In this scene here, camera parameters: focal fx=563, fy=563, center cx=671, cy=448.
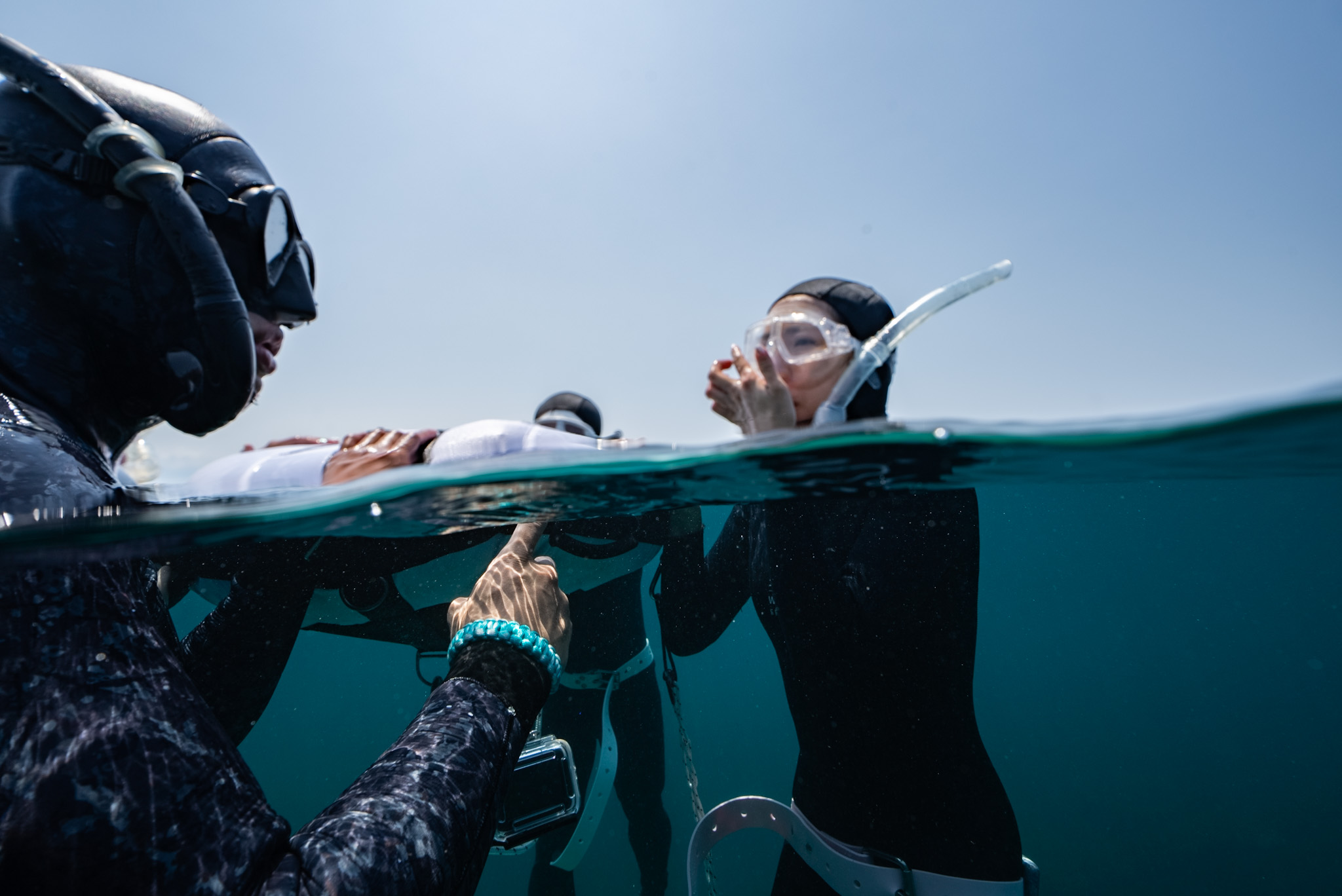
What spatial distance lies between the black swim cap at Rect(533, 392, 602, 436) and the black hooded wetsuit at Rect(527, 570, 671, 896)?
2.25 metres

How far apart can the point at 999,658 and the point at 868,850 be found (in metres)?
56.0

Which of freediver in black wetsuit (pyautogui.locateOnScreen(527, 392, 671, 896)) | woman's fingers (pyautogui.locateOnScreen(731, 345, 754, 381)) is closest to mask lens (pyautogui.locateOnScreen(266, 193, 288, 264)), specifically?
woman's fingers (pyautogui.locateOnScreen(731, 345, 754, 381))

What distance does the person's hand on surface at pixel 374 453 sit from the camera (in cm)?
383

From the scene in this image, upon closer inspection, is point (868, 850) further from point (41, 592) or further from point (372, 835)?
point (41, 592)

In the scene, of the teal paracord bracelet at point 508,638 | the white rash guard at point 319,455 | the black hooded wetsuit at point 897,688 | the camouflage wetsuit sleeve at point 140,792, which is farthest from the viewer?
the white rash guard at point 319,455

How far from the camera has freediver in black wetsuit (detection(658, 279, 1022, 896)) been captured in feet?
9.86

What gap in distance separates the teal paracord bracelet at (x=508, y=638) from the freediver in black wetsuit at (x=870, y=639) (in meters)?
1.65

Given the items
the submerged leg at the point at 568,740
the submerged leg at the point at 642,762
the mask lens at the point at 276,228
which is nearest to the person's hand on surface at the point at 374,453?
the mask lens at the point at 276,228

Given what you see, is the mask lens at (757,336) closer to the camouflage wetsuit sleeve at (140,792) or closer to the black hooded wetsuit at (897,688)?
the black hooded wetsuit at (897,688)

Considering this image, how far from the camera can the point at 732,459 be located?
3783 millimetres

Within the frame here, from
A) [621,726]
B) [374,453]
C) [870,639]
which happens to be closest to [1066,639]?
[621,726]

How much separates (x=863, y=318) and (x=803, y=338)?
39 cm

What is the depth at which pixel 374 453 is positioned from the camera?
402 cm

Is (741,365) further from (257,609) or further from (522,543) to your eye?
(257,609)
